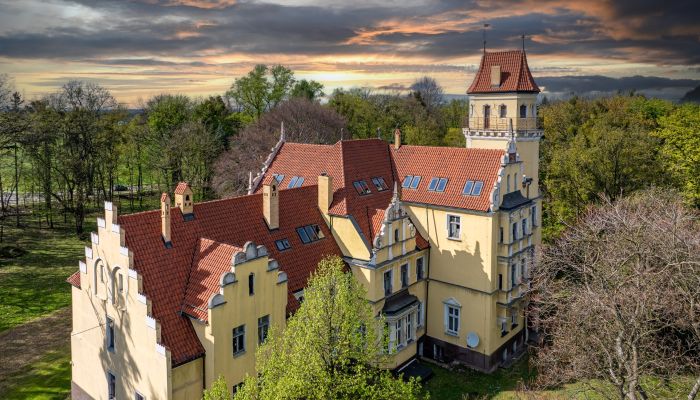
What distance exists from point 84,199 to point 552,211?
5568 cm

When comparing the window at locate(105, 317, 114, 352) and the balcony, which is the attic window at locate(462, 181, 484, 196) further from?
the window at locate(105, 317, 114, 352)

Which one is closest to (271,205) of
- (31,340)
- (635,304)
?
(635,304)

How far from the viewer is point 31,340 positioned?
36.2 metres

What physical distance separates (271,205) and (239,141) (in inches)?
1517

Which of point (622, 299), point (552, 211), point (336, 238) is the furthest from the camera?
point (552, 211)

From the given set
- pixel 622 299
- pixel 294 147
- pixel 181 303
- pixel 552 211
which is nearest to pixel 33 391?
pixel 181 303

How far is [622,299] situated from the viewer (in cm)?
2128

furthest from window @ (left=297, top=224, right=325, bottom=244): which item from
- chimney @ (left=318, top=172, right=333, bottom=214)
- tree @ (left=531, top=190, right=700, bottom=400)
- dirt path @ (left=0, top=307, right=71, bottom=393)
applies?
dirt path @ (left=0, top=307, right=71, bottom=393)

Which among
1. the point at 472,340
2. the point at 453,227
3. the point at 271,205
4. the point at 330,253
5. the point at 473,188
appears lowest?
the point at 472,340

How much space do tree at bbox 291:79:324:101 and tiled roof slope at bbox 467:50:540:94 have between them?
53.2 metres

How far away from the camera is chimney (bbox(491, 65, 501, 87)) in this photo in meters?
40.4

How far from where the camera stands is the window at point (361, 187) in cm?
3616

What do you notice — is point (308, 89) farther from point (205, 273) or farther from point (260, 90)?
point (205, 273)

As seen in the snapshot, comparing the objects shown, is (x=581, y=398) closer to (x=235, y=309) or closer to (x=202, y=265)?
(x=235, y=309)
